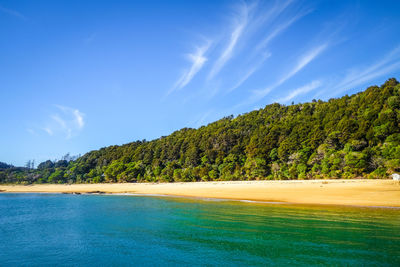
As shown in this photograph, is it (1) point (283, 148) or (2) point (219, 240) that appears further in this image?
A: (1) point (283, 148)

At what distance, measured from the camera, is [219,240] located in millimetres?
12164

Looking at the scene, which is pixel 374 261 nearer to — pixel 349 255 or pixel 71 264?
pixel 349 255

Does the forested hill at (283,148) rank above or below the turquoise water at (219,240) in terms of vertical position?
above

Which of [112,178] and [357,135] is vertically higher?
[357,135]

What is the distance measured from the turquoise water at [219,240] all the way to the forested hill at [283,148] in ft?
74.2

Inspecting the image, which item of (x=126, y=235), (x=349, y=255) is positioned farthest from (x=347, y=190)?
(x=126, y=235)

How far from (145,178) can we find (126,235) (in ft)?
186

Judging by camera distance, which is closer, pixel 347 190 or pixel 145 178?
pixel 347 190

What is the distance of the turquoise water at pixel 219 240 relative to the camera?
31.8ft

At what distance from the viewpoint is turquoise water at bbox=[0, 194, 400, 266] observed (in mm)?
9703

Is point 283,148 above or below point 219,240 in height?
above

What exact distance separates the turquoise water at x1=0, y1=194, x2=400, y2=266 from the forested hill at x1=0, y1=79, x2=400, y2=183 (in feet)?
74.2

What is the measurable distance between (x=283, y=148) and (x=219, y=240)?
41520 millimetres

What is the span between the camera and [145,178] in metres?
68.9
